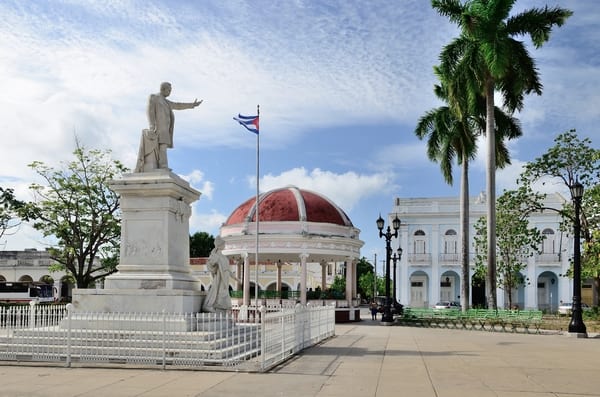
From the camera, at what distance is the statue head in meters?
16.4

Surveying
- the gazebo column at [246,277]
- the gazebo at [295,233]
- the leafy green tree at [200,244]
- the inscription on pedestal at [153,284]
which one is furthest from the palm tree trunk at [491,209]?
the leafy green tree at [200,244]

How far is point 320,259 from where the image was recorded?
43500mm

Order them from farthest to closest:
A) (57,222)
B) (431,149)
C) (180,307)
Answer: (431,149) → (57,222) → (180,307)

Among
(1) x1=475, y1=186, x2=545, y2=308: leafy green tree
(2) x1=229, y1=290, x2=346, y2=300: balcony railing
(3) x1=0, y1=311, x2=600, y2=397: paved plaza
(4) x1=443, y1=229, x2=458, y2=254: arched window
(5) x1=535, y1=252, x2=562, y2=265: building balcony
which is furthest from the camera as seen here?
(4) x1=443, y1=229, x2=458, y2=254: arched window

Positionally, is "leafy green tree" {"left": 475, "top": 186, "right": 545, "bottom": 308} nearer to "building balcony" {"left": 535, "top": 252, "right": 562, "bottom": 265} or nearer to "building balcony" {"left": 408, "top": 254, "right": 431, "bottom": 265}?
"building balcony" {"left": 535, "top": 252, "right": 562, "bottom": 265}

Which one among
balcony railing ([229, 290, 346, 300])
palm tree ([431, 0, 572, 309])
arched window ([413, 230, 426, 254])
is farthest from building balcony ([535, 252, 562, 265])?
palm tree ([431, 0, 572, 309])

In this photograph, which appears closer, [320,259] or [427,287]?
[320,259]

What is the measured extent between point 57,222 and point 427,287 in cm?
3868

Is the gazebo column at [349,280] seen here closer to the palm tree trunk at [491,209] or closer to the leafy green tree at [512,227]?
the leafy green tree at [512,227]

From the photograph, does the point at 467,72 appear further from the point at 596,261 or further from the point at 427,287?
the point at 427,287

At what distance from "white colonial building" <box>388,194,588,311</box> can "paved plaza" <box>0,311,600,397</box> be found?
46.1m

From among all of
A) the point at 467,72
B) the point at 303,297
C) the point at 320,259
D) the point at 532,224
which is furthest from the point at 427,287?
the point at 467,72

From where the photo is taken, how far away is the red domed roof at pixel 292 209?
3972 centimetres

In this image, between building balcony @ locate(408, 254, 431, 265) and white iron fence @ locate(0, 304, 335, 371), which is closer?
white iron fence @ locate(0, 304, 335, 371)
